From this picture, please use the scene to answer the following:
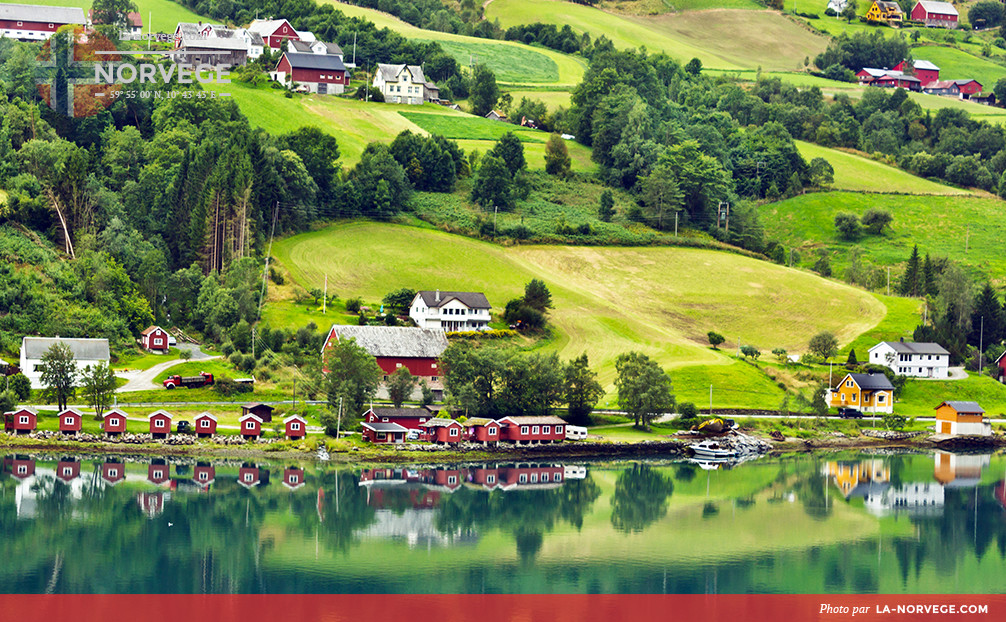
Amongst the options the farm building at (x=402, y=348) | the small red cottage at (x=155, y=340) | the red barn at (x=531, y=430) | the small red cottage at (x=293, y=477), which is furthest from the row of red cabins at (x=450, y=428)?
the small red cottage at (x=155, y=340)

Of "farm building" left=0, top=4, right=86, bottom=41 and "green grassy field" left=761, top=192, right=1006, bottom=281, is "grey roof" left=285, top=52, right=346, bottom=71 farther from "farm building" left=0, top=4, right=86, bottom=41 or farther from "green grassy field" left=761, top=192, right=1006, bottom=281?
"green grassy field" left=761, top=192, right=1006, bottom=281

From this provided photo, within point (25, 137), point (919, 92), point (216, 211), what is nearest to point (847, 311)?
point (216, 211)

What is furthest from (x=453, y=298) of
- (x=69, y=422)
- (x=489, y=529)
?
(x=489, y=529)

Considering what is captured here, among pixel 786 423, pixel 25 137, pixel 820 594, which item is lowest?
pixel 786 423

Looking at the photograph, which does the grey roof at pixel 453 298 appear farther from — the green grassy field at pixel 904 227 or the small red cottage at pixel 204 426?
the green grassy field at pixel 904 227

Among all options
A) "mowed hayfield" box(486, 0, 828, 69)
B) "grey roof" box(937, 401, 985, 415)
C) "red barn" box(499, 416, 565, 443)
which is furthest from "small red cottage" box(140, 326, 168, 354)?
"mowed hayfield" box(486, 0, 828, 69)

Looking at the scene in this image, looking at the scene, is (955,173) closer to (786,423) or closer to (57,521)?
(786,423)
